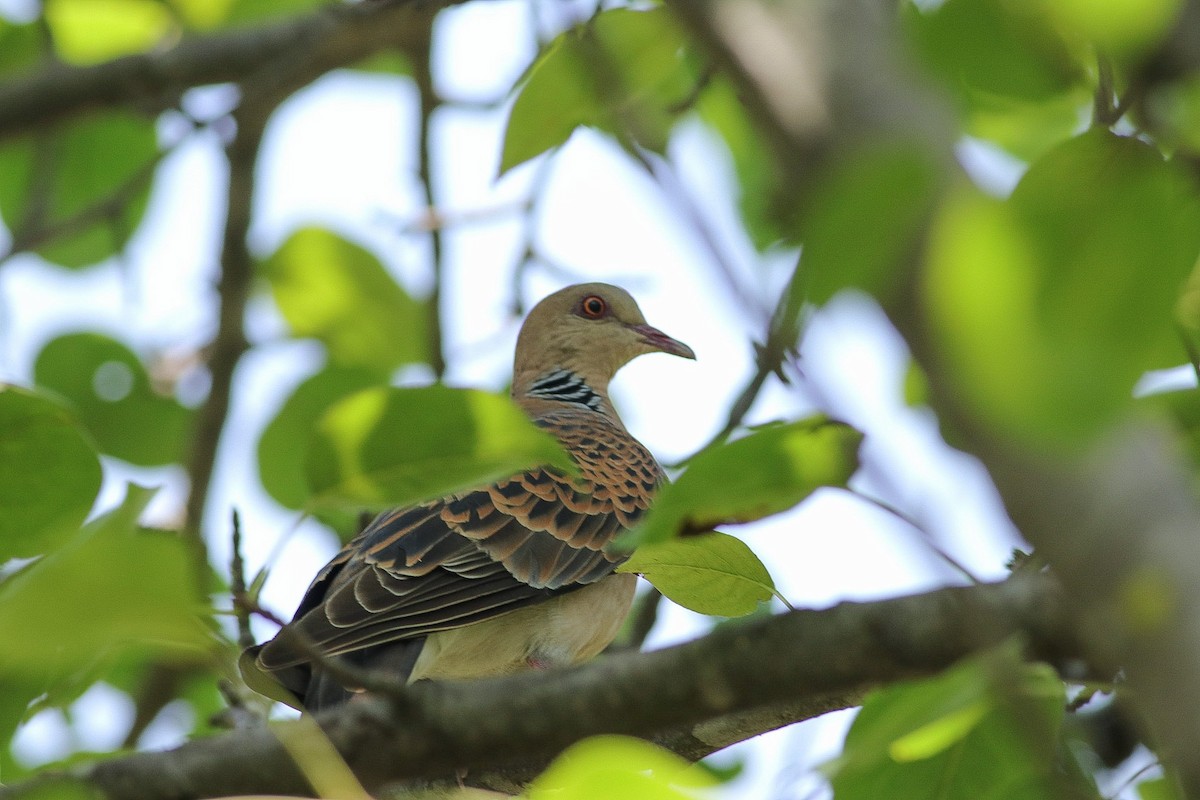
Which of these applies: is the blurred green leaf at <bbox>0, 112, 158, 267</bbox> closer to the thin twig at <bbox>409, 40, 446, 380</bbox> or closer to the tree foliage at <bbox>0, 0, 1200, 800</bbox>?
the thin twig at <bbox>409, 40, 446, 380</bbox>

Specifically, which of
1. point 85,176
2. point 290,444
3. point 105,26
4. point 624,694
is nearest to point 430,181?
point 290,444

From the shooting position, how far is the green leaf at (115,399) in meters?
4.66

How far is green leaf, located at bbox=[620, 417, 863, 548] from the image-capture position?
1374 mm

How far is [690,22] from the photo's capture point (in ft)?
3.39

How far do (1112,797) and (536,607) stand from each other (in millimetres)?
2477

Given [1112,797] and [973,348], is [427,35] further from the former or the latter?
[973,348]

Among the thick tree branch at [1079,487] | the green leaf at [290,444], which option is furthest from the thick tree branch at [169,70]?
the thick tree branch at [1079,487]

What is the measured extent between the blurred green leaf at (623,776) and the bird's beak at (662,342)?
461cm

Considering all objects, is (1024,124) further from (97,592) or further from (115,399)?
(115,399)

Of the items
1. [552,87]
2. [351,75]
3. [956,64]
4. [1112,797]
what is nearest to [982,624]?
[956,64]

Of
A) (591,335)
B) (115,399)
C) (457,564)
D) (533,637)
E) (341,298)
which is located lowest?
(591,335)

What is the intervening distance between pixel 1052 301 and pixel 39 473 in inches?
Answer: 65.3

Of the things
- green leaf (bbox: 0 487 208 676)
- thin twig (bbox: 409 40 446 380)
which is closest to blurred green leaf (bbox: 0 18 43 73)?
thin twig (bbox: 409 40 446 380)

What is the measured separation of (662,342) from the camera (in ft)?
19.5
